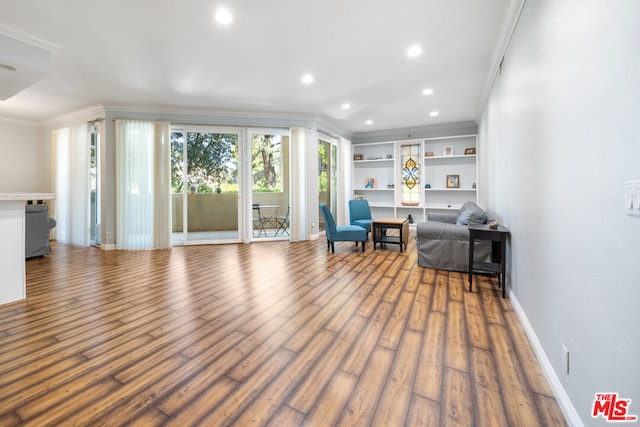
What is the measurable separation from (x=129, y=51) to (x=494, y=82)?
187 inches

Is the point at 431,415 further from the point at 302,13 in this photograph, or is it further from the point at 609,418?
the point at 302,13

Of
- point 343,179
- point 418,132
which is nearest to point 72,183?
point 343,179

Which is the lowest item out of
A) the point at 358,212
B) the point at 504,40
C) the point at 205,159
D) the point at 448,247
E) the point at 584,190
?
the point at 448,247

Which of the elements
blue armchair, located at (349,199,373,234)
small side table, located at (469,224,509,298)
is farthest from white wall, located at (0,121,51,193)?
small side table, located at (469,224,509,298)

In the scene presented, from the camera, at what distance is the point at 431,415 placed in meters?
1.33

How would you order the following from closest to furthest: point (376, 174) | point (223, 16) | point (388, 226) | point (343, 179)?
point (223, 16) < point (388, 226) < point (343, 179) < point (376, 174)

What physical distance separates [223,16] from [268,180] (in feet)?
12.6

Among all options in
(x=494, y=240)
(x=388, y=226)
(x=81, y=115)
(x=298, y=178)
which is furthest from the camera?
(x=298, y=178)

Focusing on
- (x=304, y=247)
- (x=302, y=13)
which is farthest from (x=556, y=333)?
(x=304, y=247)

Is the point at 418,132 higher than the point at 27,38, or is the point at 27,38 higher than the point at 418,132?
the point at 418,132

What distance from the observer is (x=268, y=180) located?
6316 mm

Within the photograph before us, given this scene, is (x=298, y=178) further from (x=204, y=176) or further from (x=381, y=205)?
(x=381, y=205)

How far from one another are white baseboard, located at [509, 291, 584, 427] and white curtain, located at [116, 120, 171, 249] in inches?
225

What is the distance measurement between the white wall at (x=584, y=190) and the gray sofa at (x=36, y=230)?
6.41m
